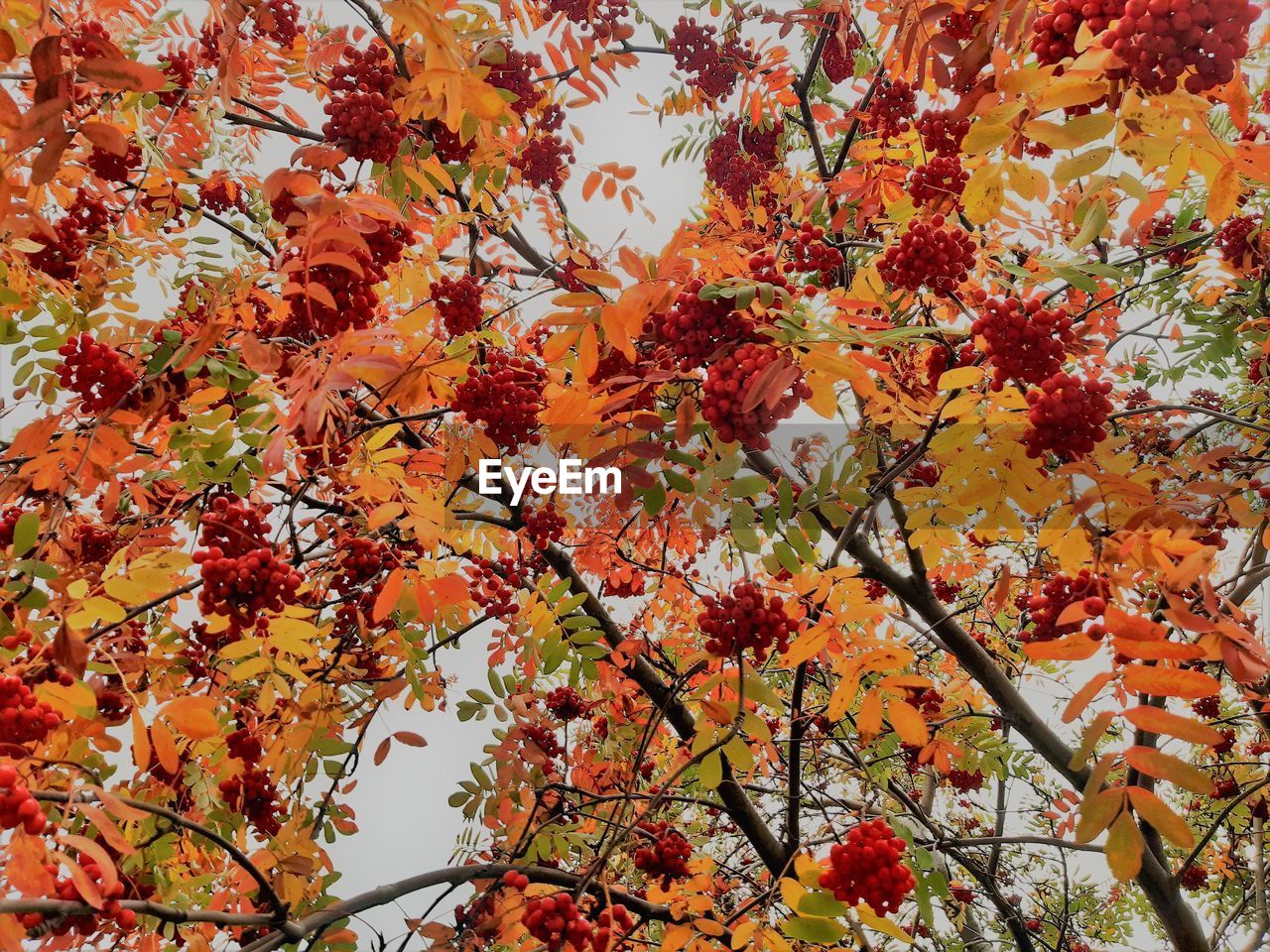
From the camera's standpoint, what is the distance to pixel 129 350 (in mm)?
3053

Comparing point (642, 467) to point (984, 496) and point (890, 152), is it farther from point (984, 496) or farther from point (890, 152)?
point (890, 152)

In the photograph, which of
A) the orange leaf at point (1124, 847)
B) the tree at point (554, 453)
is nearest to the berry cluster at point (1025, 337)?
the tree at point (554, 453)

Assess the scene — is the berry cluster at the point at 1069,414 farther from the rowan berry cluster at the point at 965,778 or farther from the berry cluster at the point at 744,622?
the rowan berry cluster at the point at 965,778

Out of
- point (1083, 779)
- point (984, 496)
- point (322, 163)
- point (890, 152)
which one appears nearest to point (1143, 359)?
point (1083, 779)

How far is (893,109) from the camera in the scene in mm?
3613

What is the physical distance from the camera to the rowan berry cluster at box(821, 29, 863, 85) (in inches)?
199

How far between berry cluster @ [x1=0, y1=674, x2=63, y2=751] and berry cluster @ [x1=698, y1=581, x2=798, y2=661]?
65.0 inches

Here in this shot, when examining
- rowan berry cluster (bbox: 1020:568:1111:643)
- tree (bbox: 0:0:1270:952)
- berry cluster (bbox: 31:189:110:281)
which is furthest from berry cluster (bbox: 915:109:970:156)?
berry cluster (bbox: 31:189:110:281)

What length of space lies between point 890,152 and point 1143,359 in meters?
3.91

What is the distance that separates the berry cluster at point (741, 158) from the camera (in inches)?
208

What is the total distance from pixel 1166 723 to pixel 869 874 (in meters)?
0.92

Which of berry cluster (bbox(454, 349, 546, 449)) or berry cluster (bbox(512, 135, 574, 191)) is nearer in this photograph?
berry cluster (bbox(454, 349, 546, 449))

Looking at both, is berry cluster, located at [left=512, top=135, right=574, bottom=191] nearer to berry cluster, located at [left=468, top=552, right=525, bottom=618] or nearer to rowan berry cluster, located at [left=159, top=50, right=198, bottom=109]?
rowan berry cluster, located at [left=159, top=50, right=198, bottom=109]

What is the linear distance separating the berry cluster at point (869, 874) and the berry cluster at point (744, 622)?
58 cm
